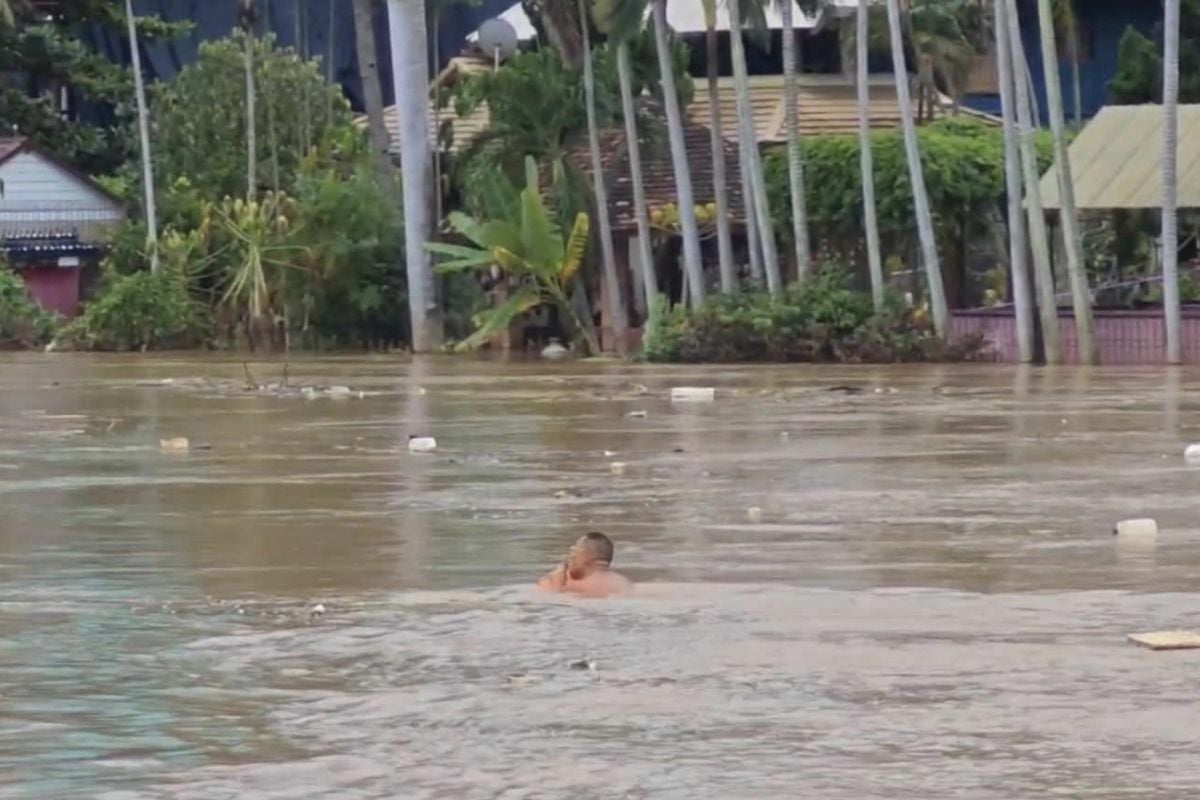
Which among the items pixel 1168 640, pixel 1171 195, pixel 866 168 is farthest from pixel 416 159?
pixel 1168 640

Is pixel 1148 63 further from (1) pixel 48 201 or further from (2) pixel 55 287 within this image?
(2) pixel 55 287

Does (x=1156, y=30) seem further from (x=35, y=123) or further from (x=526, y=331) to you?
(x=35, y=123)

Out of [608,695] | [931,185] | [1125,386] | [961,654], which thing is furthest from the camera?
[931,185]

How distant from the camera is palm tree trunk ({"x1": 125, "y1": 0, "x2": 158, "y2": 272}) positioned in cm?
5000

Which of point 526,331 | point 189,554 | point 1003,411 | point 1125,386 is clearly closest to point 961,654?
point 189,554

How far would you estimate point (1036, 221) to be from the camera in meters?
36.2

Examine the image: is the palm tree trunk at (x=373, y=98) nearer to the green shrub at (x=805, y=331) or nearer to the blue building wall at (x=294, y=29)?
the green shrub at (x=805, y=331)

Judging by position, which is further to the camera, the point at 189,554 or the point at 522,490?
the point at 522,490

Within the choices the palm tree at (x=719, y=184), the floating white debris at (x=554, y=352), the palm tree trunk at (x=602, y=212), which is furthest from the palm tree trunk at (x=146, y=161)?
the palm tree at (x=719, y=184)

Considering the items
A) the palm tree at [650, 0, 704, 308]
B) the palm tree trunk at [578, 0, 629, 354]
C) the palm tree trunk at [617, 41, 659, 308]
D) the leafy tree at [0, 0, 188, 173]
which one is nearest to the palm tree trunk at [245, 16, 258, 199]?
the leafy tree at [0, 0, 188, 173]

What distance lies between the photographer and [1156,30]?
5534cm

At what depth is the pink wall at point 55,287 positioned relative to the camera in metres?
54.8

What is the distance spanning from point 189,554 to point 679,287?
35153 millimetres

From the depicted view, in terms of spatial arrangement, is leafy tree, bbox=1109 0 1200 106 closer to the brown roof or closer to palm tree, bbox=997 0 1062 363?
the brown roof
